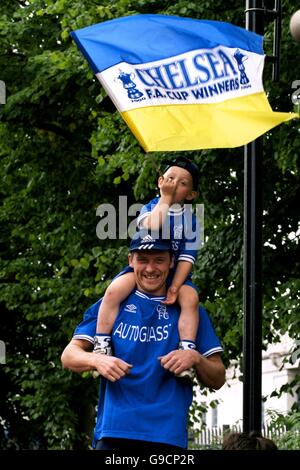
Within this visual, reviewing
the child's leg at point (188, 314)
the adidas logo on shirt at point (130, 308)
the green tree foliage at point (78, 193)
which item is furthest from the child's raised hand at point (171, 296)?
the green tree foliage at point (78, 193)

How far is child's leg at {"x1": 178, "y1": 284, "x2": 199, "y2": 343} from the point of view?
6.40m

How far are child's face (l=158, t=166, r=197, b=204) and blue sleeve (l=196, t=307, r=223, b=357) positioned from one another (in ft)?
1.99

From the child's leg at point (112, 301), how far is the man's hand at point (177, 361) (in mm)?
346

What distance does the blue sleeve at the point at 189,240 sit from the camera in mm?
6808

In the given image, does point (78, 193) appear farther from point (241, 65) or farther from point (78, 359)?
point (78, 359)

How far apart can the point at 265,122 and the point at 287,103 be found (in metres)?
7.43

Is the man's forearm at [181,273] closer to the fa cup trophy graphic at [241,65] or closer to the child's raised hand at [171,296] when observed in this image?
the child's raised hand at [171,296]

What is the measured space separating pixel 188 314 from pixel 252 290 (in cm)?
124

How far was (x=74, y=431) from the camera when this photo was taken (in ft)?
72.7

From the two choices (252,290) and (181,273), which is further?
(252,290)

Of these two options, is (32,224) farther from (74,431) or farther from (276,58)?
(276,58)

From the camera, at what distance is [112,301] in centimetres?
650

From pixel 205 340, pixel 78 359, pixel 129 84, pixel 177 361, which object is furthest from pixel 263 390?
pixel 177 361
